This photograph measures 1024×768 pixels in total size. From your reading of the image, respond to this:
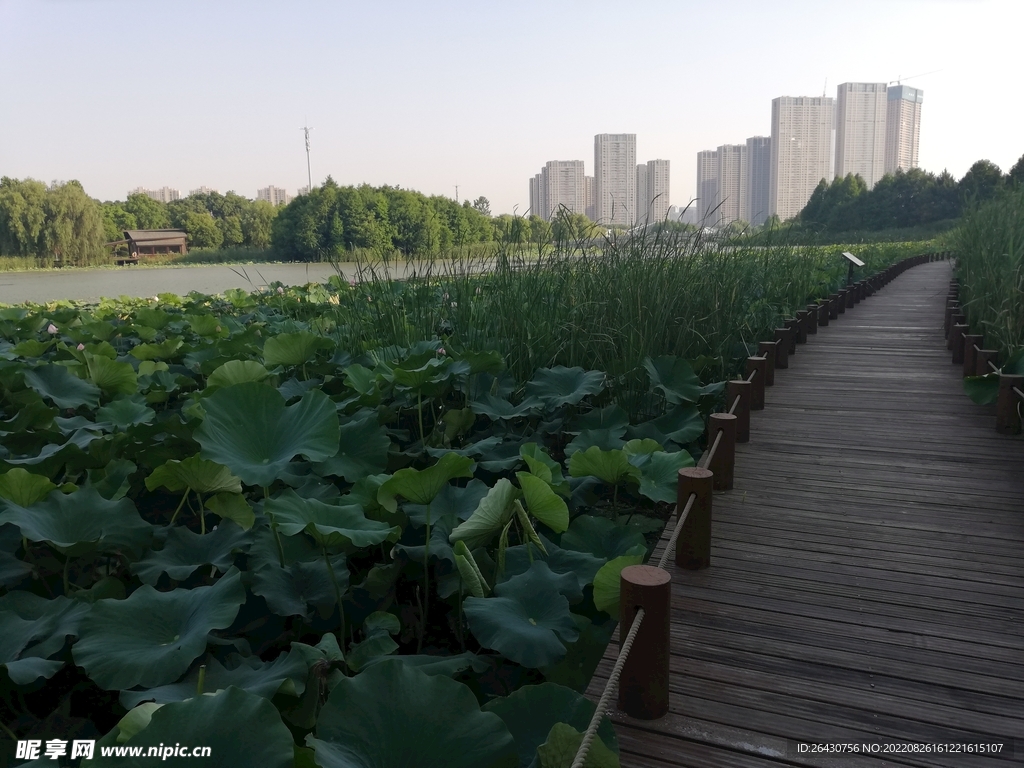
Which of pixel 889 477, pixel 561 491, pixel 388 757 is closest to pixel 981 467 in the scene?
pixel 889 477

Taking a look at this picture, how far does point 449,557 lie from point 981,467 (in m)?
1.93

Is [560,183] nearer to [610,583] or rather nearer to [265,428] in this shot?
[265,428]

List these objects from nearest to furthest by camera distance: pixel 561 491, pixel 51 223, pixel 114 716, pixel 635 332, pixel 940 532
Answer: pixel 114 716 → pixel 561 491 → pixel 940 532 → pixel 635 332 → pixel 51 223

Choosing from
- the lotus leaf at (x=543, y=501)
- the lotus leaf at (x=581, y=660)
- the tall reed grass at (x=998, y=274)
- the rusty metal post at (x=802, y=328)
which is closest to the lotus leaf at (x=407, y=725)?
the lotus leaf at (x=581, y=660)

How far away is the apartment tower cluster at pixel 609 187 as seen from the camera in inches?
169

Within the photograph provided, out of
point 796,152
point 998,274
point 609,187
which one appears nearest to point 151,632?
point 998,274

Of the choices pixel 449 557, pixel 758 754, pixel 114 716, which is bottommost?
pixel 114 716

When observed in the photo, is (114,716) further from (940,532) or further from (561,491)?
(940,532)

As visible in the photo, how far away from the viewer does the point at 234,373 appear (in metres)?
2.23

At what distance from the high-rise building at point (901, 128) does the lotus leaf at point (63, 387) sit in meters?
81.3

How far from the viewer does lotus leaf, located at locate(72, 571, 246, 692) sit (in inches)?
42.5

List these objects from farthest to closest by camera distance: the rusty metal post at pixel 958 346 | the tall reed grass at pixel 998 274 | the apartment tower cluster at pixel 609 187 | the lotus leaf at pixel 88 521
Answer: the apartment tower cluster at pixel 609 187, the rusty metal post at pixel 958 346, the tall reed grass at pixel 998 274, the lotus leaf at pixel 88 521

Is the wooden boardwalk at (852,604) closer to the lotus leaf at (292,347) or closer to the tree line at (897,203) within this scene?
the lotus leaf at (292,347)

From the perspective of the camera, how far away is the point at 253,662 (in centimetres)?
118
